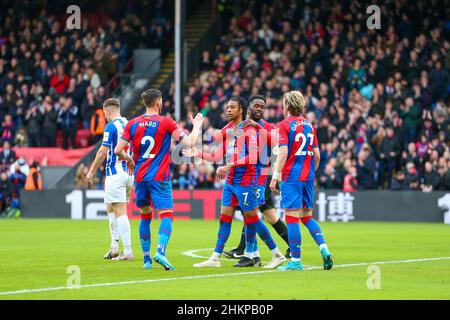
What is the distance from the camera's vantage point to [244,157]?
48.8 ft

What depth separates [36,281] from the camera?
515 inches

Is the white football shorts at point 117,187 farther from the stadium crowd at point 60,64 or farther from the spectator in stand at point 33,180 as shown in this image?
the spectator in stand at point 33,180

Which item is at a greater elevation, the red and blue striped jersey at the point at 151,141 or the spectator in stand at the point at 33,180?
the red and blue striped jersey at the point at 151,141

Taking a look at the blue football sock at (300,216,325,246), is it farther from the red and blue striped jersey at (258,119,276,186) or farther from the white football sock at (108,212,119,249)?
the white football sock at (108,212,119,249)

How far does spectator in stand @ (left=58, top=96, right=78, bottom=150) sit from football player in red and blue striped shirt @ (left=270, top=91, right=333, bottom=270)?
908 inches

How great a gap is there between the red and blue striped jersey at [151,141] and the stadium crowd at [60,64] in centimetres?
1986

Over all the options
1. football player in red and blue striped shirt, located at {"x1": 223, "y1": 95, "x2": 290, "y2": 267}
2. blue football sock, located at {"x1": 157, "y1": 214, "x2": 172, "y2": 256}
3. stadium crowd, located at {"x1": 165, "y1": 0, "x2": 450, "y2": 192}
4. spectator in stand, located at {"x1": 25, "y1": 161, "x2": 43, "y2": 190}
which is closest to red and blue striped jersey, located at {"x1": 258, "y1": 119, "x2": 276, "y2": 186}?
football player in red and blue striped shirt, located at {"x1": 223, "y1": 95, "x2": 290, "y2": 267}

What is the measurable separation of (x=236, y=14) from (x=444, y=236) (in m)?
19.9

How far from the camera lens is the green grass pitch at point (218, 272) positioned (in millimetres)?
11688

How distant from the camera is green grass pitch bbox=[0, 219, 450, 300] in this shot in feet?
38.3

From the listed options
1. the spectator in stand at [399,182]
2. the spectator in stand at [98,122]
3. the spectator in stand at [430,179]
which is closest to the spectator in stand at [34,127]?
the spectator in stand at [98,122]

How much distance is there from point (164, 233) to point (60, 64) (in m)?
25.6

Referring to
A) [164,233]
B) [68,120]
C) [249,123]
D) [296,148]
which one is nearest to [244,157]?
[249,123]
